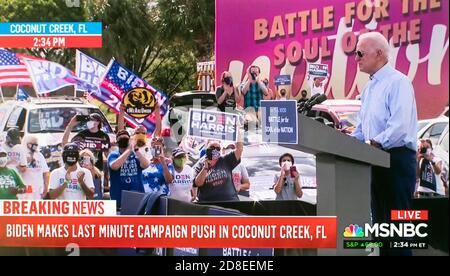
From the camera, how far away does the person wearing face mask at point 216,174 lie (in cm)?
447

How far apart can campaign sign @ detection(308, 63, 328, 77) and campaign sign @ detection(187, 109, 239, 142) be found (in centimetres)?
58

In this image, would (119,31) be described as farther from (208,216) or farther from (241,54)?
(208,216)

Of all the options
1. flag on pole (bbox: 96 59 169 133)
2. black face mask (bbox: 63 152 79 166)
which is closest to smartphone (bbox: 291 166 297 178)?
flag on pole (bbox: 96 59 169 133)

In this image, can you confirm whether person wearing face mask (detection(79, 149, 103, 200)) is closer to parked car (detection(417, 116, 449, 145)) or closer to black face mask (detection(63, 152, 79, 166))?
black face mask (detection(63, 152, 79, 166))

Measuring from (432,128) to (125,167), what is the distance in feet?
6.79

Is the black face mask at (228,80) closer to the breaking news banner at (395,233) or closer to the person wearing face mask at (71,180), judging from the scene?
the person wearing face mask at (71,180)

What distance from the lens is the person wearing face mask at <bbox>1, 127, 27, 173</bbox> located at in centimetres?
448

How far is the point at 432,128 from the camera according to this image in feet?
14.1

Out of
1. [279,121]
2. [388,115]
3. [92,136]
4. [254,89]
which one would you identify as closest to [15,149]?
[92,136]

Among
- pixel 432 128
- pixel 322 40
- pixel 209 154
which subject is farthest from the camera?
pixel 209 154

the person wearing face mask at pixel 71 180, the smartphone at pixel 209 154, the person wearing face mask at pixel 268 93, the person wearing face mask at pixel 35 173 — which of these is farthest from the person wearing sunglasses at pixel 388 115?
the person wearing face mask at pixel 35 173

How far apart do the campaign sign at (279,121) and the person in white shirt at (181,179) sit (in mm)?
571

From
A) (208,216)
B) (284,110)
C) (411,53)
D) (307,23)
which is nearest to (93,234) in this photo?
(208,216)

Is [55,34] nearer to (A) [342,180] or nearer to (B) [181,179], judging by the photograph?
(B) [181,179]
